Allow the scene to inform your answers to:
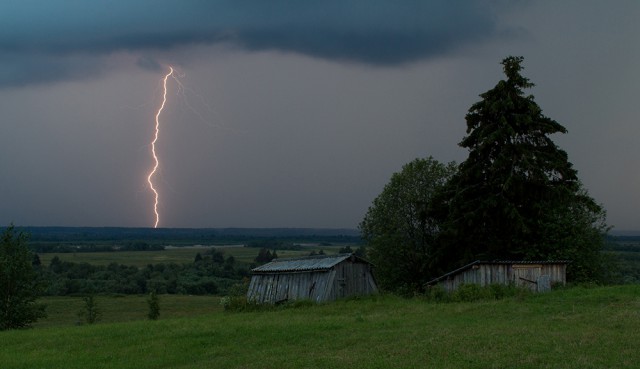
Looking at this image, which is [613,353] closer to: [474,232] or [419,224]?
[474,232]

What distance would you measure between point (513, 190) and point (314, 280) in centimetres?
1572

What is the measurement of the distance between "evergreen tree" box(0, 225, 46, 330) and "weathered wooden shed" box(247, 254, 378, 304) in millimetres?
14897

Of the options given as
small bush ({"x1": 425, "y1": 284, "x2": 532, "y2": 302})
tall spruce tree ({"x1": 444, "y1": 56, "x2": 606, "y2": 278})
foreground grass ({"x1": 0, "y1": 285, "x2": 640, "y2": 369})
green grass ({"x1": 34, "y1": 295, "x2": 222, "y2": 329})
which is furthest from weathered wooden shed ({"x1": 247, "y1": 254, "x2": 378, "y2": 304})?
green grass ({"x1": 34, "y1": 295, "x2": 222, "y2": 329})

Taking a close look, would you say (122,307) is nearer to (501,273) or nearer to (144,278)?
(144,278)

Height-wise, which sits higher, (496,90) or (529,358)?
(496,90)

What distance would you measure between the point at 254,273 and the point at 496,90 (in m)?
23.6

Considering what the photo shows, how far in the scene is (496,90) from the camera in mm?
49812

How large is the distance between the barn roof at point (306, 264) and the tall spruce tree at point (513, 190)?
8.36 metres

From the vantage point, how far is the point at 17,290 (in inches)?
1797

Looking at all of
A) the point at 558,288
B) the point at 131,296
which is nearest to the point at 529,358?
the point at 558,288

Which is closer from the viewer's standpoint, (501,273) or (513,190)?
(501,273)

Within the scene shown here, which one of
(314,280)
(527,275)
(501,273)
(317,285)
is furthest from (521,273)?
(314,280)

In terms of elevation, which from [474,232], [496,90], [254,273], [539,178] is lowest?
[254,273]

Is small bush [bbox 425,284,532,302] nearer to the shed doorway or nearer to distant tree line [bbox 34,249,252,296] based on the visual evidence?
the shed doorway
